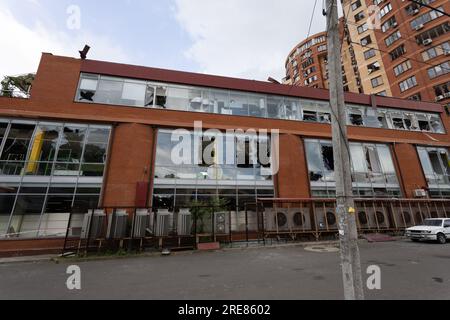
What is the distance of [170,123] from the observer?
16688 millimetres

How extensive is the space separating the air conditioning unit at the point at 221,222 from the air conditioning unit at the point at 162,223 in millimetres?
2680

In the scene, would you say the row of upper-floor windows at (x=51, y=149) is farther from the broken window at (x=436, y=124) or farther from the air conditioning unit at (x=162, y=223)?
the broken window at (x=436, y=124)

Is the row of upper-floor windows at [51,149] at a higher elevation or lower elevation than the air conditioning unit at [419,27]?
lower

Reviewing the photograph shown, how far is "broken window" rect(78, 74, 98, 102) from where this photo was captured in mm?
16109

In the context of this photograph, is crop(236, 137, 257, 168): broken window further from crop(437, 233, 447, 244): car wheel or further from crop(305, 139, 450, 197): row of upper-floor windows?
crop(437, 233, 447, 244): car wheel

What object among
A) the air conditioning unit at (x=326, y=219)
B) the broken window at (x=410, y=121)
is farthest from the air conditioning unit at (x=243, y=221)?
the broken window at (x=410, y=121)

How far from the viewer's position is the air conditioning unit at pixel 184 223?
12938 mm

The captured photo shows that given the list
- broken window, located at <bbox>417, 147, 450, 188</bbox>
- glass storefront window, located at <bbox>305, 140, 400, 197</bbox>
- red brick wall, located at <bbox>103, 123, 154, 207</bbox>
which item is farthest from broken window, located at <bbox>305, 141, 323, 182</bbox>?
red brick wall, located at <bbox>103, 123, 154, 207</bbox>

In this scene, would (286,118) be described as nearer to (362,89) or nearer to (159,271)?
(159,271)

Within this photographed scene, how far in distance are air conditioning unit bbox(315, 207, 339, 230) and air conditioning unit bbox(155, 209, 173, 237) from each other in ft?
32.6

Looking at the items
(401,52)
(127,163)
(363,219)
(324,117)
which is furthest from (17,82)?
(401,52)
